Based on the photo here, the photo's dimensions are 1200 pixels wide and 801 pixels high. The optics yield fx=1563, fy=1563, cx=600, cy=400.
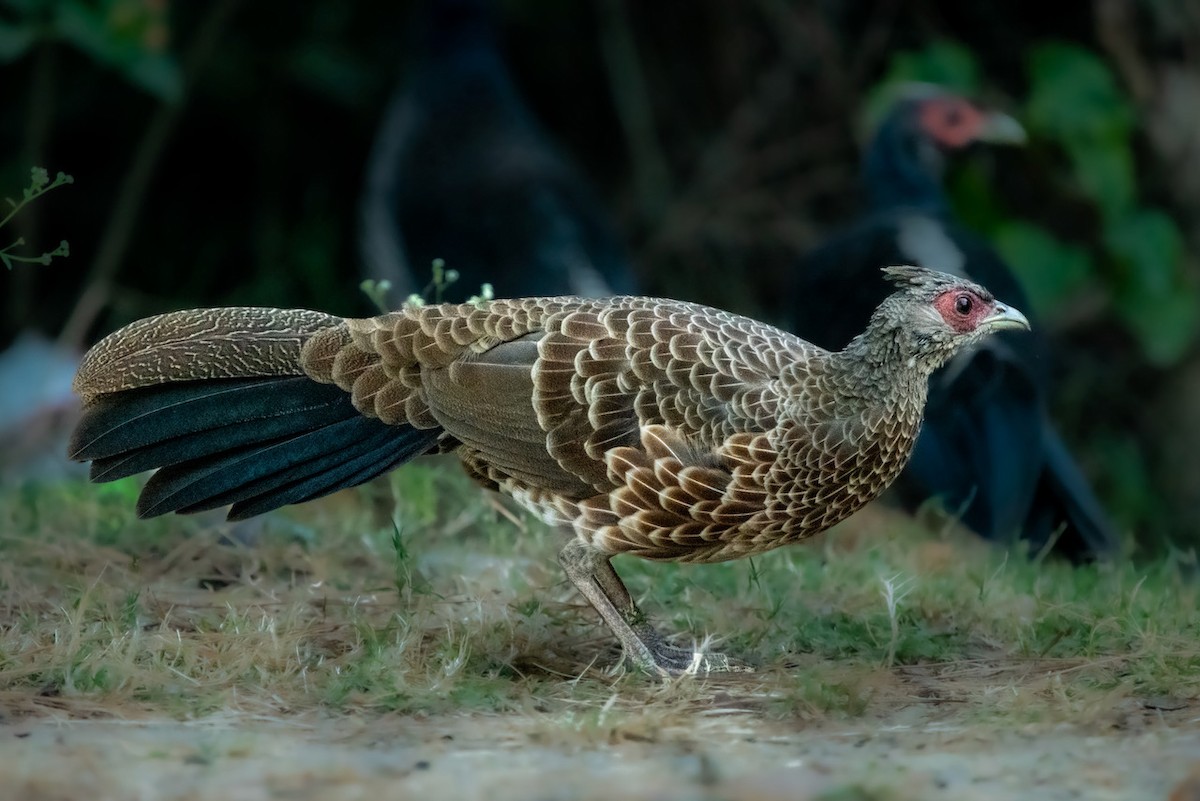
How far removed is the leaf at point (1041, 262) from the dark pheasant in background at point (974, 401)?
113cm

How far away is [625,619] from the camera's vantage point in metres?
3.38

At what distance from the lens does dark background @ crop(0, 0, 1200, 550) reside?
6871 millimetres

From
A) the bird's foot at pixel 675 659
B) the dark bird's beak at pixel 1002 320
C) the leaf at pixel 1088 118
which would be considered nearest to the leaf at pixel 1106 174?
the leaf at pixel 1088 118

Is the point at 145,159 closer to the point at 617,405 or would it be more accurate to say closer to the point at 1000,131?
the point at 1000,131

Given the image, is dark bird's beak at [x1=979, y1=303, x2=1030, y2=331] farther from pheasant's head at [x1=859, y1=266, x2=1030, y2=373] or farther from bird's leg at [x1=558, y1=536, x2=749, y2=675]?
bird's leg at [x1=558, y1=536, x2=749, y2=675]

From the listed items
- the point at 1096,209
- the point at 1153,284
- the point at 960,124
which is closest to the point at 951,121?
the point at 960,124

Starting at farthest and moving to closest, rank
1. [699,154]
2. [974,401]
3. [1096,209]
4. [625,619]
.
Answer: [699,154]
[1096,209]
[974,401]
[625,619]

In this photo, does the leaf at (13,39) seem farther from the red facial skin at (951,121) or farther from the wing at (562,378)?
the red facial skin at (951,121)

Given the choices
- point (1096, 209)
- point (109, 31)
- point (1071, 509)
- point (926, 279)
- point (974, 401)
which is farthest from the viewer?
point (1096, 209)

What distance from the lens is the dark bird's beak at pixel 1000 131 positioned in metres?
6.31

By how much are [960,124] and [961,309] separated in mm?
3363

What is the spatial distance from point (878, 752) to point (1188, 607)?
1462 millimetres

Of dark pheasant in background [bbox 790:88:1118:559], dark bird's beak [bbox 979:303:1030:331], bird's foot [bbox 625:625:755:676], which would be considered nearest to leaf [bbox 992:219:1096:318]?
dark pheasant in background [bbox 790:88:1118:559]

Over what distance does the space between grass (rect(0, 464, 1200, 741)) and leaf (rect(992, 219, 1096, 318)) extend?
7.79 ft
